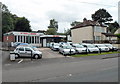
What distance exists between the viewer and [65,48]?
22500 mm

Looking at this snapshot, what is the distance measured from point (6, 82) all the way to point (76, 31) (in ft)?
140

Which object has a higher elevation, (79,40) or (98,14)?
(98,14)

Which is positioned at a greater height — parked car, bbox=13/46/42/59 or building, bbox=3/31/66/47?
building, bbox=3/31/66/47

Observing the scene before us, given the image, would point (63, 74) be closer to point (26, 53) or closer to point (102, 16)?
point (26, 53)

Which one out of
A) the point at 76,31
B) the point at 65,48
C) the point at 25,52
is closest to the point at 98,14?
the point at 76,31

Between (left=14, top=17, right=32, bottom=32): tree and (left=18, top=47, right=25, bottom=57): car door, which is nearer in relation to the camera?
(left=18, top=47, right=25, bottom=57): car door

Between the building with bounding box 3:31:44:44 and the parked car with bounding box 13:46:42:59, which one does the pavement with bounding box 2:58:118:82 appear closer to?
the parked car with bounding box 13:46:42:59

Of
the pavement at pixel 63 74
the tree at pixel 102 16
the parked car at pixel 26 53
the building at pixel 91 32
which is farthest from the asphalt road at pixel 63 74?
the tree at pixel 102 16

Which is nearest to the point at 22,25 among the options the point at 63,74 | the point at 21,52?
the point at 21,52

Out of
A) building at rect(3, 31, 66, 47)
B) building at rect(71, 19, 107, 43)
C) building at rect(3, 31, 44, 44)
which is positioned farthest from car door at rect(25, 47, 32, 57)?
building at rect(71, 19, 107, 43)

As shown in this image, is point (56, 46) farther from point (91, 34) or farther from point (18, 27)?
point (18, 27)

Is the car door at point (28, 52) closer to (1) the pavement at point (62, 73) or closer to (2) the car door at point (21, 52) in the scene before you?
(2) the car door at point (21, 52)

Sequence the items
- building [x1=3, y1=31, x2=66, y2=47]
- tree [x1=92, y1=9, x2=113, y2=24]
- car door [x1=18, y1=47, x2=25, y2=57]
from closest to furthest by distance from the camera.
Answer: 1. car door [x1=18, y1=47, x2=25, y2=57]
2. building [x1=3, y1=31, x2=66, y2=47]
3. tree [x1=92, y1=9, x2=113, y2=24]

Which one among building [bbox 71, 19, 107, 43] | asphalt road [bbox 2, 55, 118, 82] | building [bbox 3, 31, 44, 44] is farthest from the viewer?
building [bbox 71, 19, 107, 43]
